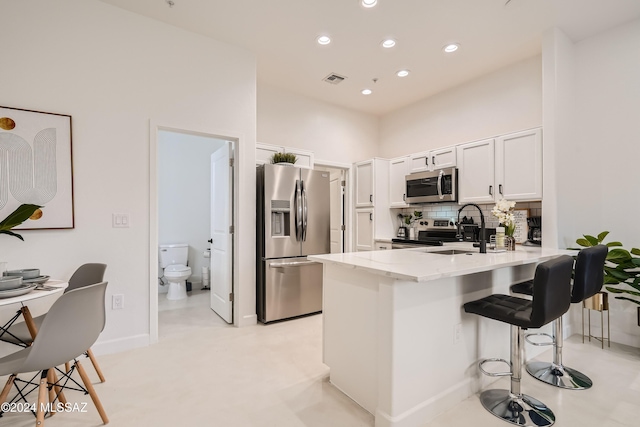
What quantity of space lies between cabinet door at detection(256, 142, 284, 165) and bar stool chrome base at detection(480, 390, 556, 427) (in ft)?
11.1

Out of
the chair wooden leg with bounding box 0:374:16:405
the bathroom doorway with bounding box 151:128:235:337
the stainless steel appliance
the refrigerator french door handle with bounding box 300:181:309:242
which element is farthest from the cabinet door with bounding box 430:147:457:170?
the chair wooden leg with bounding box 0:374:16:405

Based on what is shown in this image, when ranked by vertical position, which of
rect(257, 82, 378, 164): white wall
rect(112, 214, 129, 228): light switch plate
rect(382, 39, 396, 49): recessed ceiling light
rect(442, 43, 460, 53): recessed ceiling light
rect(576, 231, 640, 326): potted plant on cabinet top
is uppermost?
rect(442, 43, 460, 53): recessed ceiling light

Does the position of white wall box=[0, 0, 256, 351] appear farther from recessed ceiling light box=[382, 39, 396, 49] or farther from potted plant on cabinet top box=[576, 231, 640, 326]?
potted plant on cabinet top box=[576, 231, 640, 326]

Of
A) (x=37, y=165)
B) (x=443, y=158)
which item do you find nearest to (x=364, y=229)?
(x=443, y=158)

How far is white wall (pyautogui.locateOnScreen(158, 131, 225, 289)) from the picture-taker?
5.23 m

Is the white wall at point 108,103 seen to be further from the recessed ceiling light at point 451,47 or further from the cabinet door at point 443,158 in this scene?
the cabinet door at point 443,158

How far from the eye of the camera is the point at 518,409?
1865 millimetres

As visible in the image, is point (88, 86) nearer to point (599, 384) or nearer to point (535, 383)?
point (535, 383)

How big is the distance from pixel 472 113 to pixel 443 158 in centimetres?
78

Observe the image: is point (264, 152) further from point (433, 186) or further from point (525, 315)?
point (525, 315)

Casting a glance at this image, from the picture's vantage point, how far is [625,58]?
3023mm

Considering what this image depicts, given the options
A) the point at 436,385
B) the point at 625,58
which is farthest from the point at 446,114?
the point at 436,385

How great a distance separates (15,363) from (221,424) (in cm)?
110

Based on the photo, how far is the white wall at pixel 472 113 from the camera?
3.69 m
